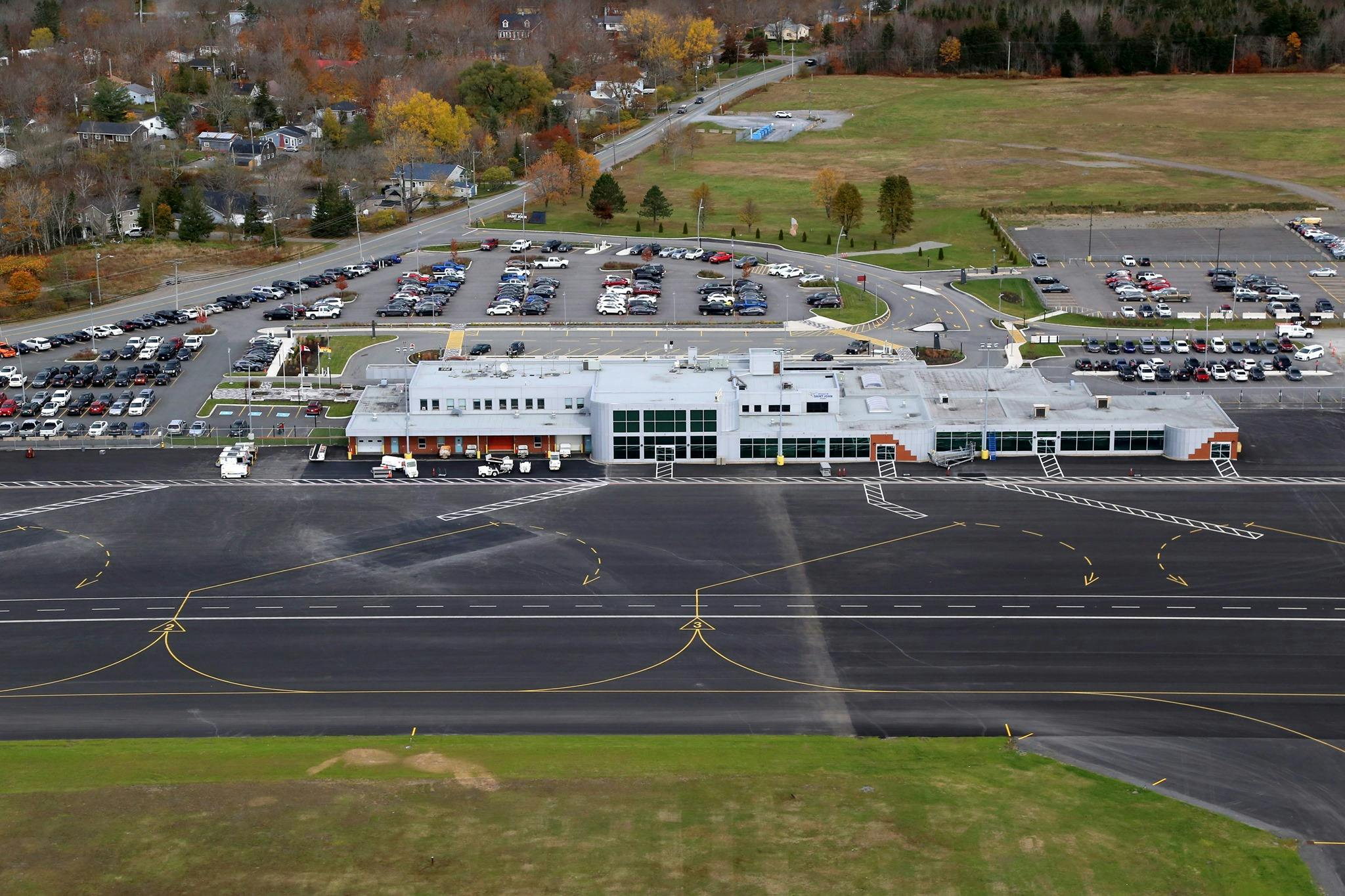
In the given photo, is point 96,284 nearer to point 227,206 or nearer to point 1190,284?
point 227,206

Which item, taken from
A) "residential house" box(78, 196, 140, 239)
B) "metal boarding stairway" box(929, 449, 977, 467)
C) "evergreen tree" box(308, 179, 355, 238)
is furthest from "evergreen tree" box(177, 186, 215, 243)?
"metal boarding stairway" box(929, 449, 977, 467)

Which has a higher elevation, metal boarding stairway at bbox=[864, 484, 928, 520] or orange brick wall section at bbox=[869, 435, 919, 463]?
orange brick wall section at bbox=[869, 435, 919, 463]

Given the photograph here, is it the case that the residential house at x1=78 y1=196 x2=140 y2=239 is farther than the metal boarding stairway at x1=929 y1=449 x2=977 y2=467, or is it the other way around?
the residential house at x1=78 y1=196 x2=140 y2=239

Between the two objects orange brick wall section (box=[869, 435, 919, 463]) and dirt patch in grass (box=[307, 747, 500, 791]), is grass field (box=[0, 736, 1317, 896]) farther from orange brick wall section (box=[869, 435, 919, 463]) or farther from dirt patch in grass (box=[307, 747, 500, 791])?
orange brick wall section (box=[869, 435, 919, 463])

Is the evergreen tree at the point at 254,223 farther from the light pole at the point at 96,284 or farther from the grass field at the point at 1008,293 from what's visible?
the grass field at the point at 1008,293

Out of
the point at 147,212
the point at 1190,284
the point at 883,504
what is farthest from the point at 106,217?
the point at 1190,284

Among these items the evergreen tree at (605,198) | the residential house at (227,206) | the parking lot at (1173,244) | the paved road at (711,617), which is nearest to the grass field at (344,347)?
the paved road at (711,617)

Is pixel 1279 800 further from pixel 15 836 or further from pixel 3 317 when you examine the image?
pixel 3 317

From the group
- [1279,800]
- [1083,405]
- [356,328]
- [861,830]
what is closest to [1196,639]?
[1279,800]
